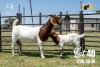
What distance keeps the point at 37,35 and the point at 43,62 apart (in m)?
1.48

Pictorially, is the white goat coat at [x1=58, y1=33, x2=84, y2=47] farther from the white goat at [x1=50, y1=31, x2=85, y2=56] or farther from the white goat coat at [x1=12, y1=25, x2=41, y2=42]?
the white goat coat at [x1=12, y1=25, x2=41, y2=42]

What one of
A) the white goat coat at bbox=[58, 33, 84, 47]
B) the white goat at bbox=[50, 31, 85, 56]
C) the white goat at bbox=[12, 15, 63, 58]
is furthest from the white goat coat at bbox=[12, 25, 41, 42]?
the white goat coat at bbox=[58, 33, 84, 47]

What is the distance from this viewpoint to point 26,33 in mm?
10289

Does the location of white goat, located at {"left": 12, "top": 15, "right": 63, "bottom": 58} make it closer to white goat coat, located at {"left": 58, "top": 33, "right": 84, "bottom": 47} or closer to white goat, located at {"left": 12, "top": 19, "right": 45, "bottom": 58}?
white goat, located at {"left": 12, "top": 19, "right": 45, "bottom": 58}

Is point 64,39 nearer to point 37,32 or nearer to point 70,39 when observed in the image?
point 70,39

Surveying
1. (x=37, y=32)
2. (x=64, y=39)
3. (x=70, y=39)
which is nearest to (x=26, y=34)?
(x=37, y=32)

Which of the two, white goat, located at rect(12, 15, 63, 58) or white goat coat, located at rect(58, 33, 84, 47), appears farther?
white goat coat, located at rect(58, 33, 84, 47)

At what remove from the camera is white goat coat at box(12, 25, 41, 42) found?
10.1m

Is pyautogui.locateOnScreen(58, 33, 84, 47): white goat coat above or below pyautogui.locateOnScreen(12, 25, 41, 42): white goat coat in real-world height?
below

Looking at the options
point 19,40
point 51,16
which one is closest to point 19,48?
point 19,40

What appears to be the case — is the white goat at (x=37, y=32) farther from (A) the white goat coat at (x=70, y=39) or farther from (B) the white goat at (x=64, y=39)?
(A) the white goat coat at (x=70, y=39)

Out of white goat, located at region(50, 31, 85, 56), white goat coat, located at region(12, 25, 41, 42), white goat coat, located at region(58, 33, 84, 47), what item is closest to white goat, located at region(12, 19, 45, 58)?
white goat coat, located at region(12, 25, 41, 42)

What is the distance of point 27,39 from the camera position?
10305mm

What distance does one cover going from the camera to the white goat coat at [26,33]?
1013 centimetres
